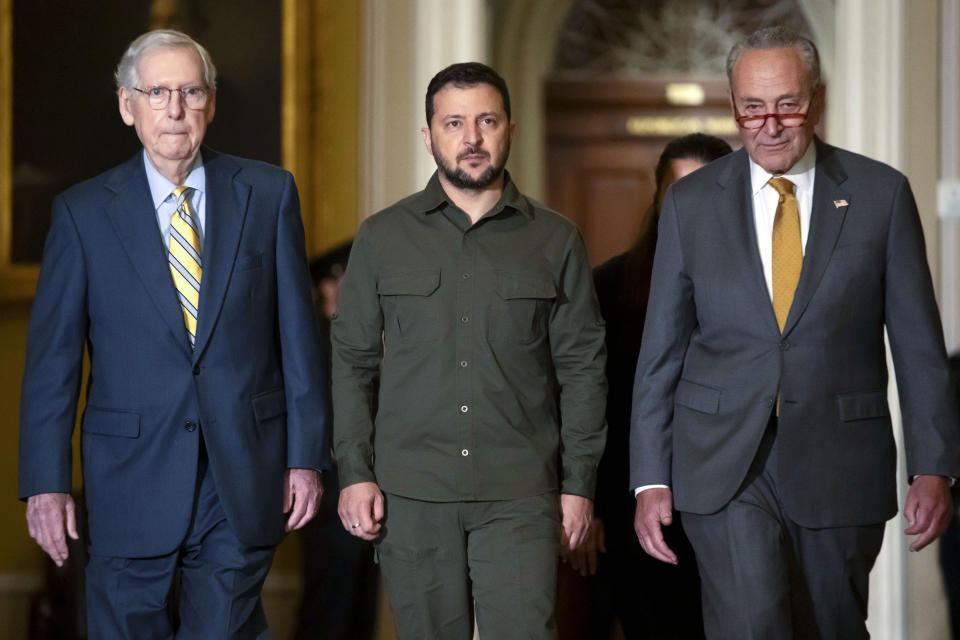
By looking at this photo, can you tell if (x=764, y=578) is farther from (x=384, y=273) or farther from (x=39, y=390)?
(x=39, y=390)

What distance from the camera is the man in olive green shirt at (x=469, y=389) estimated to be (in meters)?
3.14

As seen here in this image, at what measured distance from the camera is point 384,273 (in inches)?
128

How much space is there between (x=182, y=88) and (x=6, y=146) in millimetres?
2482

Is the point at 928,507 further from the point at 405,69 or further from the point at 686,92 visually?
the point at 686,92

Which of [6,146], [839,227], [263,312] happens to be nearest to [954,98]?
[839,227]

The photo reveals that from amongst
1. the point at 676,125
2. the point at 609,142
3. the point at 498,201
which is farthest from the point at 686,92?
the point at 498,201

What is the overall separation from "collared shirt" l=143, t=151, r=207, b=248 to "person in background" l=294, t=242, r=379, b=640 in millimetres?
1708

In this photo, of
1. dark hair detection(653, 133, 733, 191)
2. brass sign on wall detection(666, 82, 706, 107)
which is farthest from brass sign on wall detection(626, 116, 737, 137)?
dark hair detection(653, 133, 733, 191)

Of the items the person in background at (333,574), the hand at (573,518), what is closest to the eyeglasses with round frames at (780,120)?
the hand at (573,518)

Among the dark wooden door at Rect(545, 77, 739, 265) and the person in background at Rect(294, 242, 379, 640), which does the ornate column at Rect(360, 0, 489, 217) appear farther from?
the dark wooden door at Rect(545, 77, 739, 265)

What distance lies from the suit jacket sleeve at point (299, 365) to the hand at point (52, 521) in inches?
19.8

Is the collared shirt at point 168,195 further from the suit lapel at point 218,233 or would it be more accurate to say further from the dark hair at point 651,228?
the dark hair at point 651,228

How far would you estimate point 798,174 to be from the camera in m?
3.07

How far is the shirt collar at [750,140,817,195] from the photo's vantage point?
121 inches
